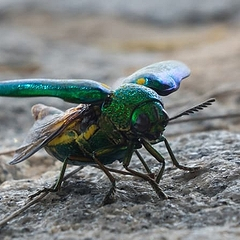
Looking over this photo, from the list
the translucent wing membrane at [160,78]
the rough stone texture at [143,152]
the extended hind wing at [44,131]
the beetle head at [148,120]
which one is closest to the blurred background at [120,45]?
the rough stone texture at [143,152]

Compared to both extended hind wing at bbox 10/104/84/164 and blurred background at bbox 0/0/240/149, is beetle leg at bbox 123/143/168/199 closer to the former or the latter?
extended hind wing at bbox 10/104/84/164

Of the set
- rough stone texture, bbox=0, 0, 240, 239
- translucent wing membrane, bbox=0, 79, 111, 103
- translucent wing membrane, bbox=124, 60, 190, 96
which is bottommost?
rough stone texture, bbox=0, 0, 240, 239

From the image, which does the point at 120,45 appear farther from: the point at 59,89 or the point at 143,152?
the point at 59,89

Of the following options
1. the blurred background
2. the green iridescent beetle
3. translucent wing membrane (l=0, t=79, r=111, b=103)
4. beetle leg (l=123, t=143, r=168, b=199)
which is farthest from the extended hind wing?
the blurred background

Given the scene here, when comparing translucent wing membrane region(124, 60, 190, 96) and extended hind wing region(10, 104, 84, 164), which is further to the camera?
translucent wing membrane region(124, 60, 190, 96)

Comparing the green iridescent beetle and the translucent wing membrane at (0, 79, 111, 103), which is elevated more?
the translucent wing membrane at (0, 79, 111, 103)

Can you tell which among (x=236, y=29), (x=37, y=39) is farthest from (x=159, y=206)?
(x=236, y=29)

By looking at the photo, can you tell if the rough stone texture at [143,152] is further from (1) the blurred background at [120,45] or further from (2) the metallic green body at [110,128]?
(2) the metallic green body at [110,128]

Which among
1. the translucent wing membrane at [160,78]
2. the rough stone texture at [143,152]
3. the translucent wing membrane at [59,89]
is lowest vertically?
the rough stone texture at [143,152]
